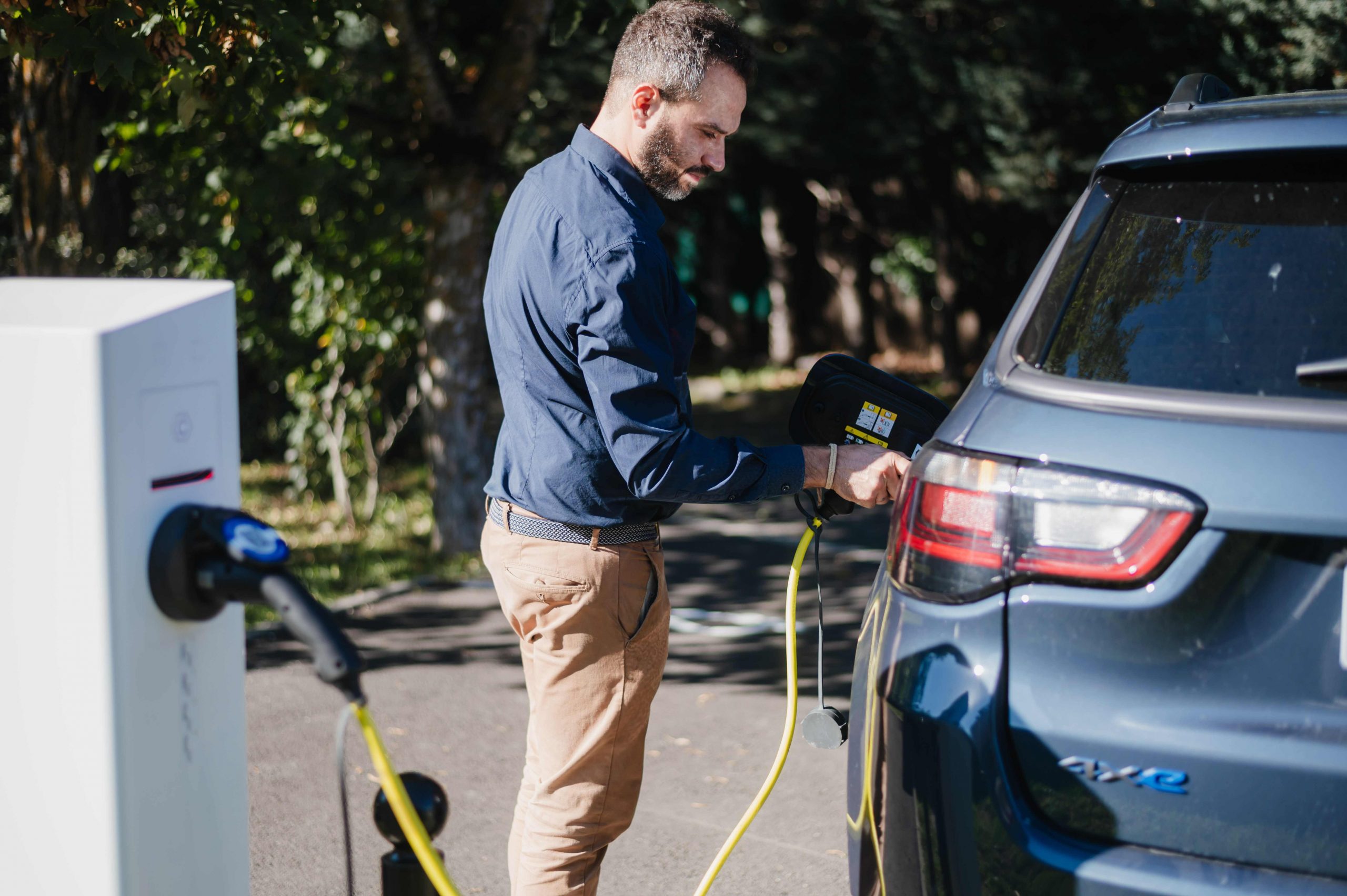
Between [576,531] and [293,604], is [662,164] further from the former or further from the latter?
[293,604]

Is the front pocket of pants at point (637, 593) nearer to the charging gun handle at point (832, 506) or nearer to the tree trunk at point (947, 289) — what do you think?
the charging gun handle at point (832, 506)

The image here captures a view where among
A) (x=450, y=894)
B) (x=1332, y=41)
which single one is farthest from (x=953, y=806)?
(x=1332, y=41)

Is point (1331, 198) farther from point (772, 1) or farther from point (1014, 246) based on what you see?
point (1014, 246)

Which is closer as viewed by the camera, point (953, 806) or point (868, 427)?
point (953, 806)

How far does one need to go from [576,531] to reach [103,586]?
90cm

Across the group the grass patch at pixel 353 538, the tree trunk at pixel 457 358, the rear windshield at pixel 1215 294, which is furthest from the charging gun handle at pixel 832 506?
the tree trunk at pixel 457 358

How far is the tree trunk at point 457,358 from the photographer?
7297mm

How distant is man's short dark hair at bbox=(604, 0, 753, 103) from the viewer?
2338mm

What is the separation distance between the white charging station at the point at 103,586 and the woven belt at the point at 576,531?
66 centimetres

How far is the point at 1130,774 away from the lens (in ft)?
5.69

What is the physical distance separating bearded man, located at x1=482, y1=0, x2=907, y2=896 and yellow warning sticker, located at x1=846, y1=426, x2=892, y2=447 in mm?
143

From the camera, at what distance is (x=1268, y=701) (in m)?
1.69

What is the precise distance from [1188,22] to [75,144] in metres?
9.17

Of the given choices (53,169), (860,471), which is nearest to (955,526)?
(860,471)
